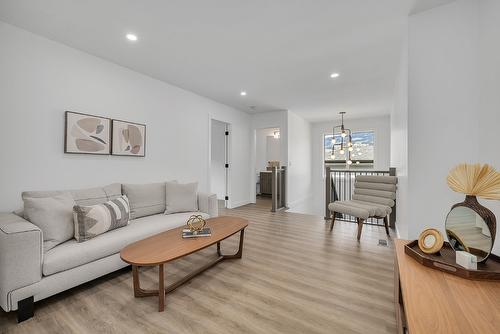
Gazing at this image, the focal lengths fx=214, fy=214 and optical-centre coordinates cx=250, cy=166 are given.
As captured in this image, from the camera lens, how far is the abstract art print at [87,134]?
259 centimetres

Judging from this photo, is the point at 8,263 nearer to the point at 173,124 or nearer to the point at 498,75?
the point at 173,124

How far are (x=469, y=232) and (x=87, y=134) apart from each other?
12.2 feet

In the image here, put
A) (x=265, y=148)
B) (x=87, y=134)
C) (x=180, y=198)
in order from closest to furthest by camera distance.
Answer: (x=87, y=134)
(x=180, y=198)
(x=265, y=148)

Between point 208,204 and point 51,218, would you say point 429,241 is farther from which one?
point 51,218

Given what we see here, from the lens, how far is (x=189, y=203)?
319 centimetres

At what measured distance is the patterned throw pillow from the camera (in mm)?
1996

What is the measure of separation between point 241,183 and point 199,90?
2.66 metres

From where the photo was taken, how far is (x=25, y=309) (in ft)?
5.06

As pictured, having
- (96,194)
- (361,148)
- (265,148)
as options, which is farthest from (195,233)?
(361,148)

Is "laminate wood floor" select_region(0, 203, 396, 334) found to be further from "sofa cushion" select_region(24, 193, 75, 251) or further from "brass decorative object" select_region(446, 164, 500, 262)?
"brass decorative object" select_region(446, 164, 500, 262)

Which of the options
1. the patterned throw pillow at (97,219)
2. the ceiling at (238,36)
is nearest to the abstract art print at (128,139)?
the ceiling at (238,36)

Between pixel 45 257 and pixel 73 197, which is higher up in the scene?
pixel 73 197

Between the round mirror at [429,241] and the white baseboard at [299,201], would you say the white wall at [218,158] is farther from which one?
the round mirror at [429,241]

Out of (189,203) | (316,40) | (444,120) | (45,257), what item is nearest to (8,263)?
(45,257)
